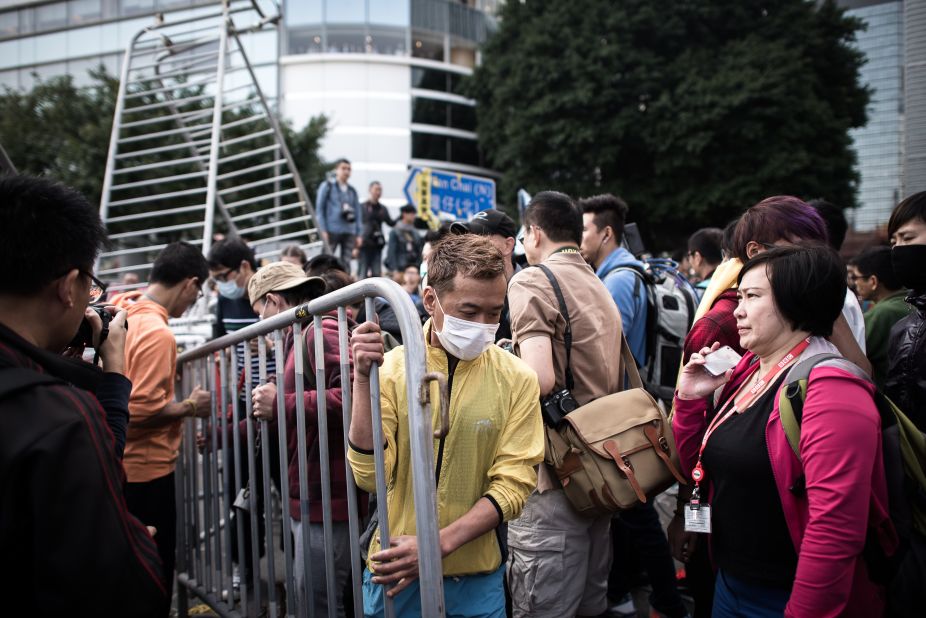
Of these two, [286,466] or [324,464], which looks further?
[286,466]

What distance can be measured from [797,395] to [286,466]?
1.85 metres

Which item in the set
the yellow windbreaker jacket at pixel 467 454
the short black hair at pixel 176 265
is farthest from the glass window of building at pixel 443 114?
the yellow windbreaker jacket at pixel 467 454

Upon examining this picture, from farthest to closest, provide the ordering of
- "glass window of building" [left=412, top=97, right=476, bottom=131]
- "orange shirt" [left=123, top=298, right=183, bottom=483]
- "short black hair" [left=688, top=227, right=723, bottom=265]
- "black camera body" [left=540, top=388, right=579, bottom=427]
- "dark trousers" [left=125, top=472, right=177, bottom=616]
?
1. "glass window of building" [left=412, top=97, right=476, bottom=131]
2. "short black hair" [left=688, top=227, right=723, bottom=265]
3. "dark trousers" [left=125, top=472, right=177, bottom=616]
4. "orange shirt" [left=123, top=298, right=183, bottom=483]
5. "black camera body" [left=540, top=388, right=579, bottom=427]

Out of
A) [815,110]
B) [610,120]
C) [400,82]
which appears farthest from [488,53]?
[815,110]

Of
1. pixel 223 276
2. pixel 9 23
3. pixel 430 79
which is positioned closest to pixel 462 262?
pixel 223 276

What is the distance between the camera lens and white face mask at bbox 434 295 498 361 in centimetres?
214

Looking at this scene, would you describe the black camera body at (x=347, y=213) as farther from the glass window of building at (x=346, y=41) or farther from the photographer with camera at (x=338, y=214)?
the glass window of building at (x=346, y=41)

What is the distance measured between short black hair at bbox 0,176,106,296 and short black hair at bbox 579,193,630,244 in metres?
3.30

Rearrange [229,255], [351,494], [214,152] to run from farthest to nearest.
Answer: [214,152] < [229,255] < [351,494]

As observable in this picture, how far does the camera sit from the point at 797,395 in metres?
2.05

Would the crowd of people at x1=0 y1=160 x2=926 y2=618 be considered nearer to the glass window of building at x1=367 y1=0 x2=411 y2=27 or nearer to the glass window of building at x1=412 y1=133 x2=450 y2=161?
the glass window of building at x1=412 y1=133 x2=450 y2=161

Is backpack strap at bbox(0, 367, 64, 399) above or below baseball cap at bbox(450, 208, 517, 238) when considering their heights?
above

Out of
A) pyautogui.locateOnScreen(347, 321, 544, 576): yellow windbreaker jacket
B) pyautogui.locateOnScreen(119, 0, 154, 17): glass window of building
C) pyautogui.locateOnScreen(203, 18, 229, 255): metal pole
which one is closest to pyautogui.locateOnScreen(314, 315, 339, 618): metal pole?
pyautogui.locateOnScreen(347, 321, 544, 576): yellow windbreaker jacket

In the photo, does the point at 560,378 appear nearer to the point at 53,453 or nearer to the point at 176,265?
the point at 53,453
